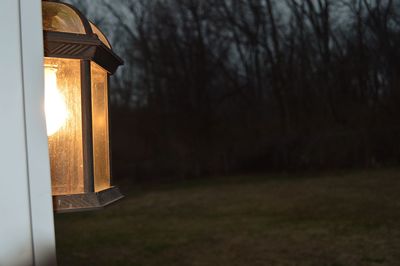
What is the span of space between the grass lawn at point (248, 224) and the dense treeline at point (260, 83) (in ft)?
1.42

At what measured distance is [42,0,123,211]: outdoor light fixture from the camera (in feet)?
2.21

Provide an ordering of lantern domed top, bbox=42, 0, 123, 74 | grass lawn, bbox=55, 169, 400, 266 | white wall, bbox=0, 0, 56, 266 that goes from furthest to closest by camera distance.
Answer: grass lawn, bbox=55, 169, 400, 266
lantern domed top, bbox=42, 0, 123, 74
white wall, bbox=0, 0, 56, 266

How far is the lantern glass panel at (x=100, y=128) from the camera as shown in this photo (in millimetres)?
767

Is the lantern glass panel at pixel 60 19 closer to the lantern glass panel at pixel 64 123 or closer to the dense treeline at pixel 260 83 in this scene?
the lantern glass panel at pixel 64 123

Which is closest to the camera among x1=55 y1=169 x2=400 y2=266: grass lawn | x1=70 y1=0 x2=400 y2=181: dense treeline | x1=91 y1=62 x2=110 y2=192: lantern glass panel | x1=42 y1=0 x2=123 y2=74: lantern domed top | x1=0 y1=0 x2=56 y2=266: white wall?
x1=0 y1=0 x2=56 y2=266: white wall

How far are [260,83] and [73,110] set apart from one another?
6658mm

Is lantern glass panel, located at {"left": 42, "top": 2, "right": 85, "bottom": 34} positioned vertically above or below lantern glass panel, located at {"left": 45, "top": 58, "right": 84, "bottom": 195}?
above

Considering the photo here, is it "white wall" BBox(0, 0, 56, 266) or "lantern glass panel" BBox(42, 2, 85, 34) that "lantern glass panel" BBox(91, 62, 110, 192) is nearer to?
"lantern glass panel" BBox(42, 2, 85, 34)

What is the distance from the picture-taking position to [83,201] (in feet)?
2.22

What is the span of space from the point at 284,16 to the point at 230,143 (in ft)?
6.03

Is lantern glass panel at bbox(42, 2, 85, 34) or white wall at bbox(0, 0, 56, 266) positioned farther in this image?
lantern glass panel at bbox(42, 2, 85, 34)

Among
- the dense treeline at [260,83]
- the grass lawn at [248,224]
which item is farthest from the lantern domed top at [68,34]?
the dense treeline at [260,83]

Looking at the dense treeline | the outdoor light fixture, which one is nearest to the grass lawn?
the dense treeline

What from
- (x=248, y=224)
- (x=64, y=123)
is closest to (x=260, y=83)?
(x=248, y=224)
